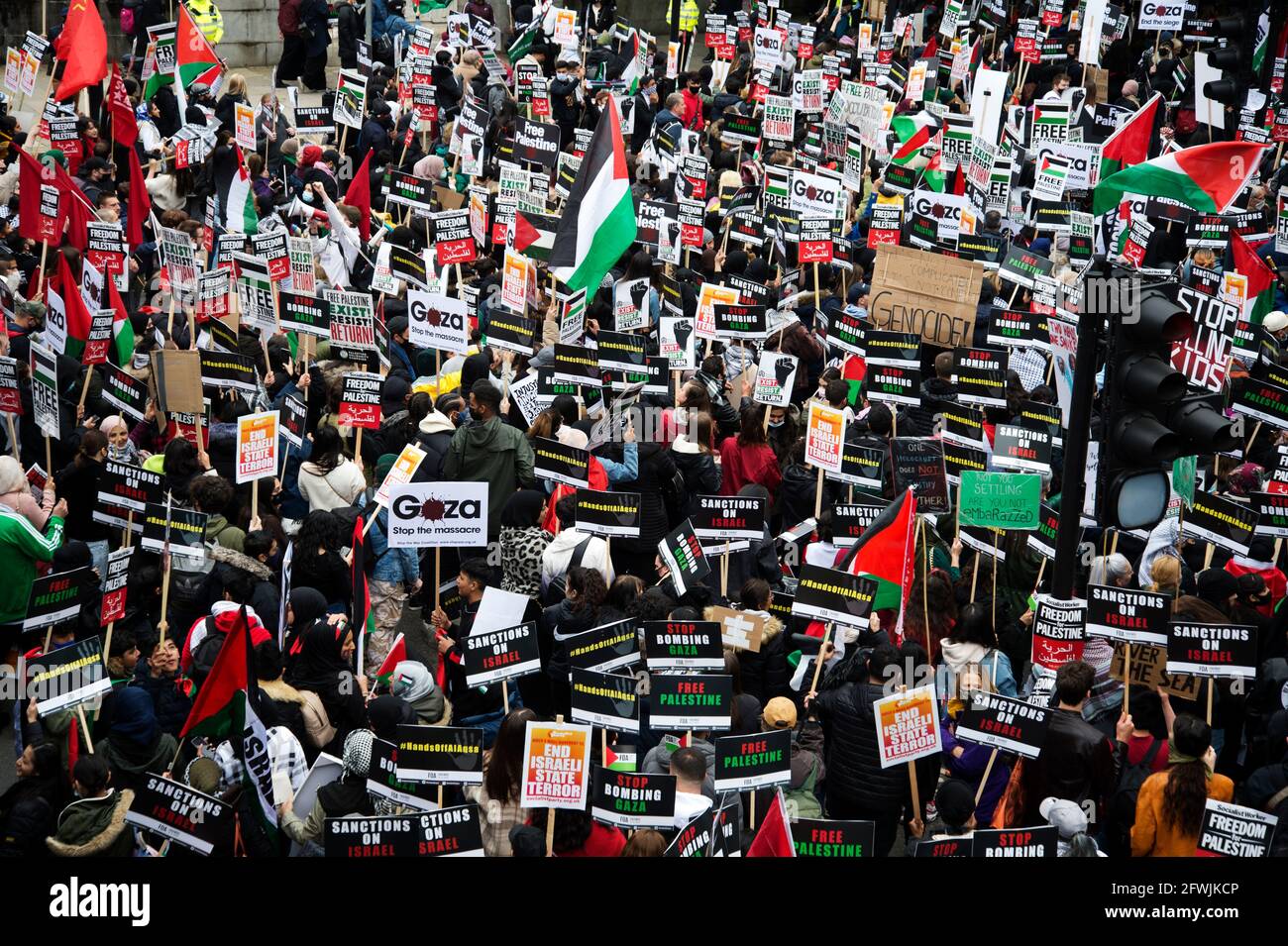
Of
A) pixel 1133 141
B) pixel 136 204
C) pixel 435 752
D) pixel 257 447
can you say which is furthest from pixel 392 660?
pixel 1133 141

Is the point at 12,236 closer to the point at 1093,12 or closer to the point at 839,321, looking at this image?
the point at 839,321

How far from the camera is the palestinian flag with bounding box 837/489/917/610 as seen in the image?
9.66m

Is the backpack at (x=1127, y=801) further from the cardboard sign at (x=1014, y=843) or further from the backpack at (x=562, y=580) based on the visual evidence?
the backpack at (x=562, y=580)

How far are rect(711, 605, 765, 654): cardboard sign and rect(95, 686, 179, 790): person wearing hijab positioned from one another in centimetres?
323

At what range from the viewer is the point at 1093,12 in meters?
23.6

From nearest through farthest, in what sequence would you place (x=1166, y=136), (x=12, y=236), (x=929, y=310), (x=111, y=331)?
1. (x=111, y=331)
2. (x=929, y=310)
3. (x=12, y=236)
4. (x=1166, y=136)

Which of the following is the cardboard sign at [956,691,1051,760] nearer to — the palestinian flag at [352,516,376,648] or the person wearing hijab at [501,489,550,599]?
the person wearing hijab at [501,489,550,599]

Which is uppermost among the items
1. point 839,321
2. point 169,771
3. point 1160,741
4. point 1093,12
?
point 1093,12

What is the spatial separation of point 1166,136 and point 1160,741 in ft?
50.1

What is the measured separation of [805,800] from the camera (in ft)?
27.4

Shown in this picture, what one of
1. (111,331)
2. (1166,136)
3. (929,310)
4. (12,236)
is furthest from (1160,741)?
(1166,136)

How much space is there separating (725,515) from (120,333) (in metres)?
6.28

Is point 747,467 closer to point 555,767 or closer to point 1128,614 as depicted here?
point 1128,614
